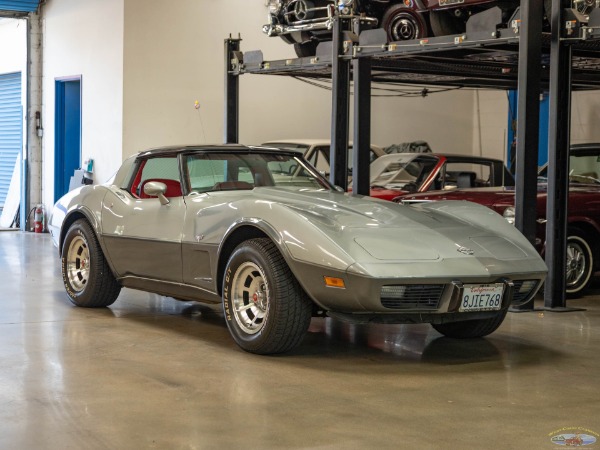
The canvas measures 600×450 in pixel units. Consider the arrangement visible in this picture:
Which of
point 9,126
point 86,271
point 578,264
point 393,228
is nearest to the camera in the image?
point 393,228

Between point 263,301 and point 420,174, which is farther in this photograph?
point 420,174

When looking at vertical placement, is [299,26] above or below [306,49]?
above

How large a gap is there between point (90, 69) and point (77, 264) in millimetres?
8395

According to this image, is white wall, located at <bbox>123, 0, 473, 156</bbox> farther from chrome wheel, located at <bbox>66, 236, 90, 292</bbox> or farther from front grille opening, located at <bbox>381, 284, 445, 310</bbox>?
front grille opening, located at <bbox>381, 284, 445, 310</bbox>

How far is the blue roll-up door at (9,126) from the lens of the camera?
18703mm

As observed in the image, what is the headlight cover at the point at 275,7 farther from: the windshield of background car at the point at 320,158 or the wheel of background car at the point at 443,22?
the windshield of background car at the point at 320,158

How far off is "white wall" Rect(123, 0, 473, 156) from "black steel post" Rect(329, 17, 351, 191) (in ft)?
18.7

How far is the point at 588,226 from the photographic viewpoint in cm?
937

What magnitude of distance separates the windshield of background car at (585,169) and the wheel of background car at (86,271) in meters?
4.83

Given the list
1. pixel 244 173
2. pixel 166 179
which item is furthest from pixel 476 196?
pixel 166 179

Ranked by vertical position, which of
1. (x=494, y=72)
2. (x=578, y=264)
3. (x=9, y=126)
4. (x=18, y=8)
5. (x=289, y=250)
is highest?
(x=18, y=8)

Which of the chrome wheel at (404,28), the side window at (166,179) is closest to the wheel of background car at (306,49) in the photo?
the chrome wheel at (404,28)

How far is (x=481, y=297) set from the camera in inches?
235

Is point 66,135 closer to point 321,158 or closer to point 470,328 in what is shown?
point 321,158
